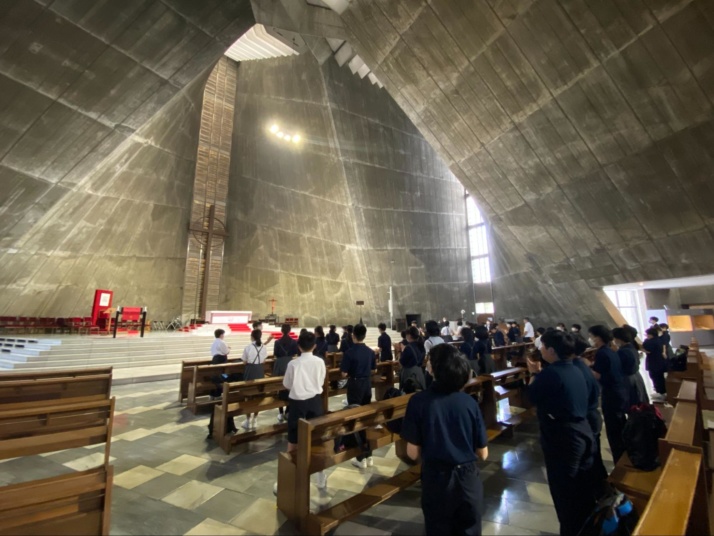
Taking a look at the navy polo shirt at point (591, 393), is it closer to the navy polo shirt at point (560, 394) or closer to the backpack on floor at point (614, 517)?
the navy polo shirt at point (560, 394)

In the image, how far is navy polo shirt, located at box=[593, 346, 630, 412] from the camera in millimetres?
3250

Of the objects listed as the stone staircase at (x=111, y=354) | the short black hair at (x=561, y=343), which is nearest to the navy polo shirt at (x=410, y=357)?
the short black hair at (x=561, y=343)

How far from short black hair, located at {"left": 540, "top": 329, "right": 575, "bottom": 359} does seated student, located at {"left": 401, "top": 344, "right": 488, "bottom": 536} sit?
95cm

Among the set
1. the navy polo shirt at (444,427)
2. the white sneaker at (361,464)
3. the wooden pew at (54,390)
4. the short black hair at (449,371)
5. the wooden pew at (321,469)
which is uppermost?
the short black hair at (449,371)

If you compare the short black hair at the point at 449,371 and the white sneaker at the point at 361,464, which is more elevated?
the short black hair at the point at 449,371

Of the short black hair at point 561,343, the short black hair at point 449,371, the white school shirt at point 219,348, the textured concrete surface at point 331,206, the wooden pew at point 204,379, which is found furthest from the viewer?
the textured concrete surface at point 331,206

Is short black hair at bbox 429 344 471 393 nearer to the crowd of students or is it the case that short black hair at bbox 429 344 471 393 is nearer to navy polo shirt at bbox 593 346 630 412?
the crowd of students

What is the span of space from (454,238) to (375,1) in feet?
49.8

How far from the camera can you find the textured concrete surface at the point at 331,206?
16719 millimetres

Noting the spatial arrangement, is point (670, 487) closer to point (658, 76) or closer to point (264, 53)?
point (658, 76)

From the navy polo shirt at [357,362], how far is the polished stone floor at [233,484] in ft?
3.06

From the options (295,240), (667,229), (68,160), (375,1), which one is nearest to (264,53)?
(295,240)

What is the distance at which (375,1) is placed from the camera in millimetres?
8156

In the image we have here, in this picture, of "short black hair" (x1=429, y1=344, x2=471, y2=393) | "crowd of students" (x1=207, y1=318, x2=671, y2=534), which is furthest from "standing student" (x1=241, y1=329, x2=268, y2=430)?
"short black hair" (x1=429, y1=344, x2=471, y2=393)
